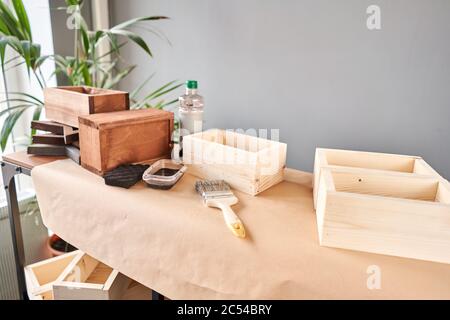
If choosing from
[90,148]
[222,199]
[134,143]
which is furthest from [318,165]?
[90,148]

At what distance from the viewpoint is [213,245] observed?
2.15 ft

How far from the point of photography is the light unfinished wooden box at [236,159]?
81 centimetres

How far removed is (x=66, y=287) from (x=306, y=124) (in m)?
1.12

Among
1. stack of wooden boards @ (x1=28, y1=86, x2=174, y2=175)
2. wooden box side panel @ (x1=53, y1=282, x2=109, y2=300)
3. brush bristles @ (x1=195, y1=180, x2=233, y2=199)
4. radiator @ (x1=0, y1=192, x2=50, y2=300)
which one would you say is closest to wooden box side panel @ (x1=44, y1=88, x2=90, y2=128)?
stack of wooden boards @ (x1=28, y1=86, x2=174, y2=175)

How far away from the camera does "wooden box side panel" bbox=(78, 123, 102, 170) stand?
34.3 inches

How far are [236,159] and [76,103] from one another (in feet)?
1.85

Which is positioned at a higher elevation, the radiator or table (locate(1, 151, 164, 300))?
table (locate(1, 151, 164, 300))

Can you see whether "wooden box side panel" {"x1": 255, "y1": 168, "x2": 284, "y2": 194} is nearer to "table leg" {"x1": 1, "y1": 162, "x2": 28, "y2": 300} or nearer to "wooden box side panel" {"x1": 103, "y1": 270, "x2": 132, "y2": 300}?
"wooden box side panel" {"x1": 103, "y1": 270, "x2": 132, "y2": 300}

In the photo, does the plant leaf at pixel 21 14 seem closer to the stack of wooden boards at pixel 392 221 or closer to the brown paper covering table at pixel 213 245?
the brown paper covering table at pixel 213 245

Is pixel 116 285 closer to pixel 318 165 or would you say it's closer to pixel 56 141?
pixel 56 141

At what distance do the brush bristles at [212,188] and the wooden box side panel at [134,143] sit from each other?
239mm

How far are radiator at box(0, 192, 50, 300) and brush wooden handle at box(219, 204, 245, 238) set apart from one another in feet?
4.04

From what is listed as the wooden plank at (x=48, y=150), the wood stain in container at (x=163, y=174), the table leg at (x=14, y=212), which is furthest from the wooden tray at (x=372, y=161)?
the table leg at (x=14, y=212)
